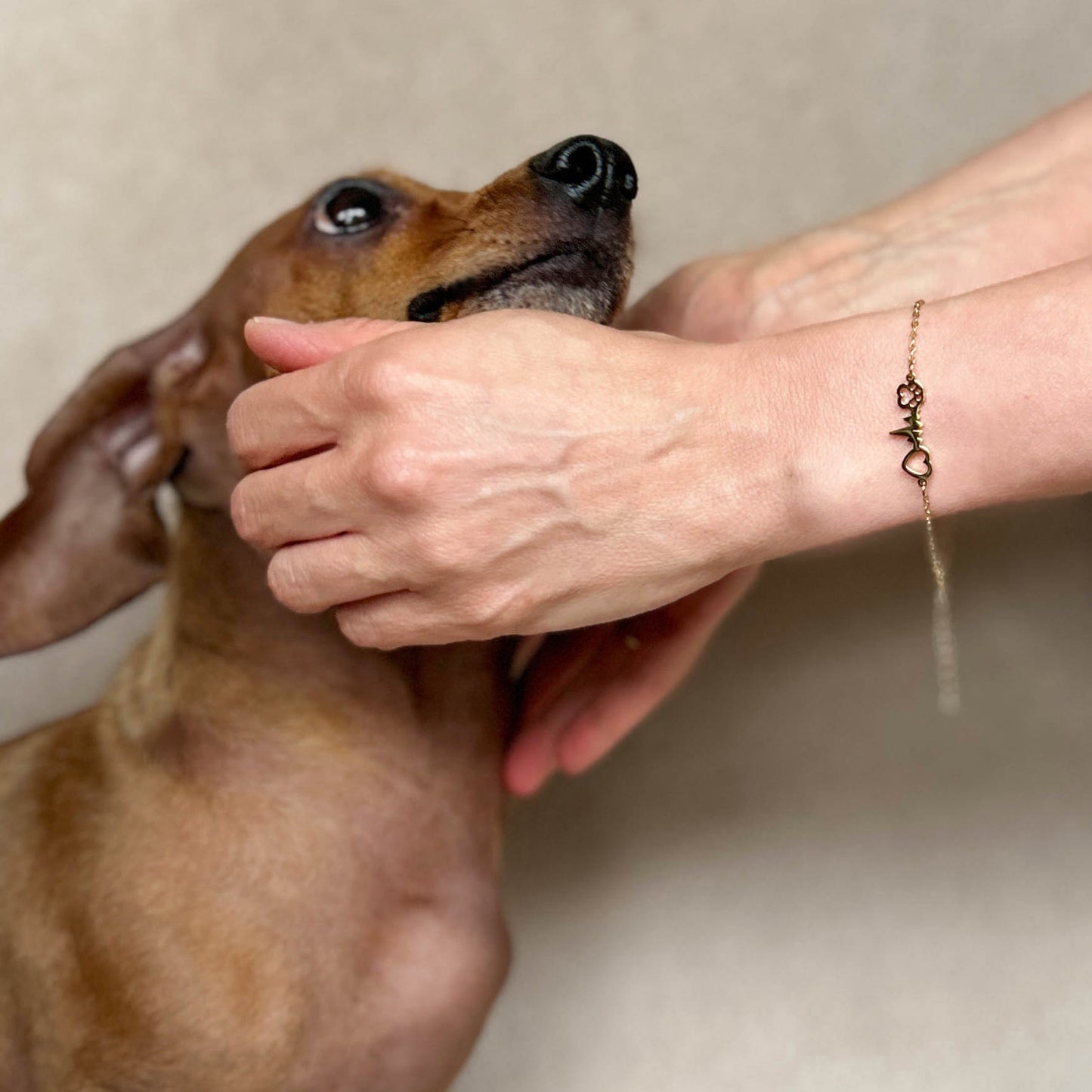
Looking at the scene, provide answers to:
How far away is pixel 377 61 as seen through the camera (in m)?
1.90

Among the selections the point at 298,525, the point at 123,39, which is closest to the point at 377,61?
the point at 123,39

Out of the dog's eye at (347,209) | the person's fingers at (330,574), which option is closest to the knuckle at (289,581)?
the person's fingers at (330,574)

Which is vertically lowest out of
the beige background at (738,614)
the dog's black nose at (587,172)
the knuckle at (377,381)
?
the beige background at (738,614)

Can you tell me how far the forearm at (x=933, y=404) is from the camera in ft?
3.02

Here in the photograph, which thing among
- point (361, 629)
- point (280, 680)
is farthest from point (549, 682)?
point (361, 629)

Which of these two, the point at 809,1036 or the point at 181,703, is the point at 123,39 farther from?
the point at 809,1036

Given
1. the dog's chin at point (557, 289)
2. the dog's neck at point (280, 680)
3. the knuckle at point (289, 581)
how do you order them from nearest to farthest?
the knuckle at point (289, 581)
the dog's chin at point (557, 289)
the dog's neck at point (280, 680)

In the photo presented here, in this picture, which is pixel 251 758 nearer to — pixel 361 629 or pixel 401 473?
pixel 361 629

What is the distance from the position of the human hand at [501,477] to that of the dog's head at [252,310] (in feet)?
0.55

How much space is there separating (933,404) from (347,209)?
638 mm

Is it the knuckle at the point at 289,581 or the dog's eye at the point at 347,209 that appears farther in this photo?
the dog's eye at the point at 347,209

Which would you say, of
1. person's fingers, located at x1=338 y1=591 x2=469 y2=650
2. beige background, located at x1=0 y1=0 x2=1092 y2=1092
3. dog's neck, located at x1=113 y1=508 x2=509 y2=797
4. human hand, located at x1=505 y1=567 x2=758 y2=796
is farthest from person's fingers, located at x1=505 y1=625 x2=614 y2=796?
Answer: person's fingers, located at x1=338 y1=591 x2=469 y2=650

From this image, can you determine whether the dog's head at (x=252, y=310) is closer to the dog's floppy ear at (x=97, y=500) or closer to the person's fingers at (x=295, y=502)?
the dog's floppy ear at (x=97, y=500)

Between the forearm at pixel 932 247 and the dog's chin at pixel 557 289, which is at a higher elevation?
the dog's chin at pixel 557 289
